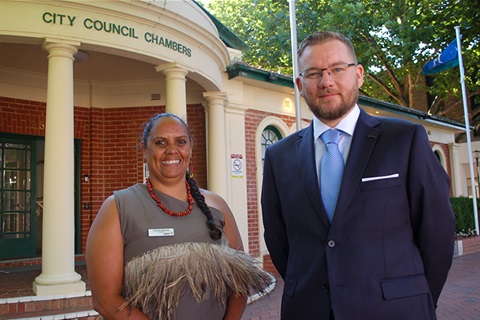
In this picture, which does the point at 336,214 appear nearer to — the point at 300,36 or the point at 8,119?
the point at 8,119

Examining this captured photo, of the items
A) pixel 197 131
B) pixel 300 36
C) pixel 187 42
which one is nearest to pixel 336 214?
pixel 187 42

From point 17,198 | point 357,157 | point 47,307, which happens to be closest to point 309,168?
point 357,157

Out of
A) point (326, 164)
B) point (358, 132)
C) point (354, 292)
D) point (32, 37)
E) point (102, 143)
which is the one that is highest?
point (32, 37)

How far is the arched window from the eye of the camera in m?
10.8

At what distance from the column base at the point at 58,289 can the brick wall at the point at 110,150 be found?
11.7 ft

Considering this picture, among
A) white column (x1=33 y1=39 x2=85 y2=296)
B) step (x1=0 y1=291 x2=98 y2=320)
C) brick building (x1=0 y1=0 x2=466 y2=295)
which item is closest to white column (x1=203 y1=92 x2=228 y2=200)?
brick building (x1=0 y1=0 x2=466 y2=295)

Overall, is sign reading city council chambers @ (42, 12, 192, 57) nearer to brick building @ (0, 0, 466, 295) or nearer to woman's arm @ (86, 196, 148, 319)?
brick building @ (0, 0, 466, 295)

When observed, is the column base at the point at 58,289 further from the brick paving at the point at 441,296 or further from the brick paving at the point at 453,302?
the brick paving at the point at 453,302

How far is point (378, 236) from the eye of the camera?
6.57 feet

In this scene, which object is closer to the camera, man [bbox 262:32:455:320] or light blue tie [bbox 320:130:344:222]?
man [bbox 262:32:455:320]

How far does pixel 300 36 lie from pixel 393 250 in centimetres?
1743

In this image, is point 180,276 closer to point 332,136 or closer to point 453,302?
point 332,136

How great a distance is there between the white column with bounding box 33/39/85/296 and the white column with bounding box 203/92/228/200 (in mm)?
3465

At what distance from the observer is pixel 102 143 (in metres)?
9.57
